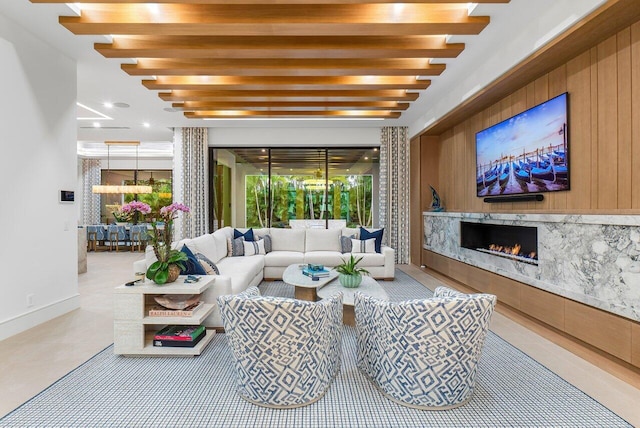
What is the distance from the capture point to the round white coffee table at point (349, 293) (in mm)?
3311

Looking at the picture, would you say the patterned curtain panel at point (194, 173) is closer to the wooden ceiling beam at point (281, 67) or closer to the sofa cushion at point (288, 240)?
the sofa cushion at point (288, 240)

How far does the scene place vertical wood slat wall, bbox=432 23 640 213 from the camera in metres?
2.59

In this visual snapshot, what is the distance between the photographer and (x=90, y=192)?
35.8 ft

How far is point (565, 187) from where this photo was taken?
3270 mm

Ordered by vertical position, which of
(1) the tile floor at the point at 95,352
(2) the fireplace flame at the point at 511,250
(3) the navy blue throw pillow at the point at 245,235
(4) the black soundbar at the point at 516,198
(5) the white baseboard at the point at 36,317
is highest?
(4) the black soundbar at the point at 516,198

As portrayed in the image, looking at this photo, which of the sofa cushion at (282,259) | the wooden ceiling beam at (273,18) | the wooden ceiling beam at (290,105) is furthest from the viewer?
the sofa cushion at (282,259)

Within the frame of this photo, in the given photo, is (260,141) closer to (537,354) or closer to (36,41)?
(36,41)

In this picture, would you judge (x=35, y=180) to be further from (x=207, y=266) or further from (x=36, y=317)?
(x=207, y=266)

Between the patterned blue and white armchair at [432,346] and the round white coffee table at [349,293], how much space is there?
3.76 feet

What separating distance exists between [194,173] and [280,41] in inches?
174

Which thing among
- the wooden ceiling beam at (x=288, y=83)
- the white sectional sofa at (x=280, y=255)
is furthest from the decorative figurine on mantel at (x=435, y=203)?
the wooden ceiling beam at (x=288, y=83)

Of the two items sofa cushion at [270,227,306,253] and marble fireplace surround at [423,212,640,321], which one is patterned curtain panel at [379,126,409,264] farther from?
marble fireplace surround at [423,212,640,321]

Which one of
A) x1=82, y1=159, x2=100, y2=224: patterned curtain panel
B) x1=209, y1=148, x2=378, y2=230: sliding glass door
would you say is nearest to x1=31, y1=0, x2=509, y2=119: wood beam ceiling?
x1=209, y1=148, x2=378, y2=230: sliding glass door

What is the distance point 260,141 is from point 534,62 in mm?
5201
